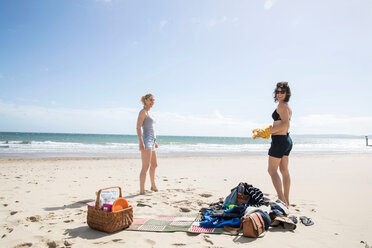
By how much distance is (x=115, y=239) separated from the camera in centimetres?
284

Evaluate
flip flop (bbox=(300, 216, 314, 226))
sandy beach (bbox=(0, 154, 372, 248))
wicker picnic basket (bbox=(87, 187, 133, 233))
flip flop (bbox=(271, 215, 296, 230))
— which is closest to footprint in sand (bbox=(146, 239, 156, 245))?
sandy beach (bbox=(0, 154, 372, 248))

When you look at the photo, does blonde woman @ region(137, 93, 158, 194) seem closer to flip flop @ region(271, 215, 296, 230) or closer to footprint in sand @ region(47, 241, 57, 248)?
footprint in sand @ region(47, 241, 57, 248)

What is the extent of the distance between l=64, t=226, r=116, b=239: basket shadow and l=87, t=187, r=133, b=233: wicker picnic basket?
0.05 meters

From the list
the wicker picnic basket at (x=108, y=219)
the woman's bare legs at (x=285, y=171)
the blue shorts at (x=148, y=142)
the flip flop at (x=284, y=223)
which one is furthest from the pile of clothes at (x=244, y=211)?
the blue shorts at (x=148, y=142)

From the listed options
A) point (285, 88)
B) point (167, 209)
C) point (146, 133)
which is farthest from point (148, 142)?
point (285, 88)

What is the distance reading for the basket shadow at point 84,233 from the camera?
2.94m

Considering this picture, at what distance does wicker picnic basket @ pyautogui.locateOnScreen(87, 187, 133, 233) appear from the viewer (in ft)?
9.82

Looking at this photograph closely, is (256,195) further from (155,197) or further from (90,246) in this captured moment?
(90,246)

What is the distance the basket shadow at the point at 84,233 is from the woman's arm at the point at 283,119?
3.07 metres

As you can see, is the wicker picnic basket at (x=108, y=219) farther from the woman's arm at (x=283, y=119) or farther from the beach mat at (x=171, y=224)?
the woman's arm at (x=283, y=119)

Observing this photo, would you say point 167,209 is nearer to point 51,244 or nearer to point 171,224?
point 171,224

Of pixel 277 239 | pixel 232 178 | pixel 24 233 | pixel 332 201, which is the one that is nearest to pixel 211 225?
pixel 277 239

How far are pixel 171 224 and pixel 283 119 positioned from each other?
8.16ft

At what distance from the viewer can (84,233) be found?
303cm
